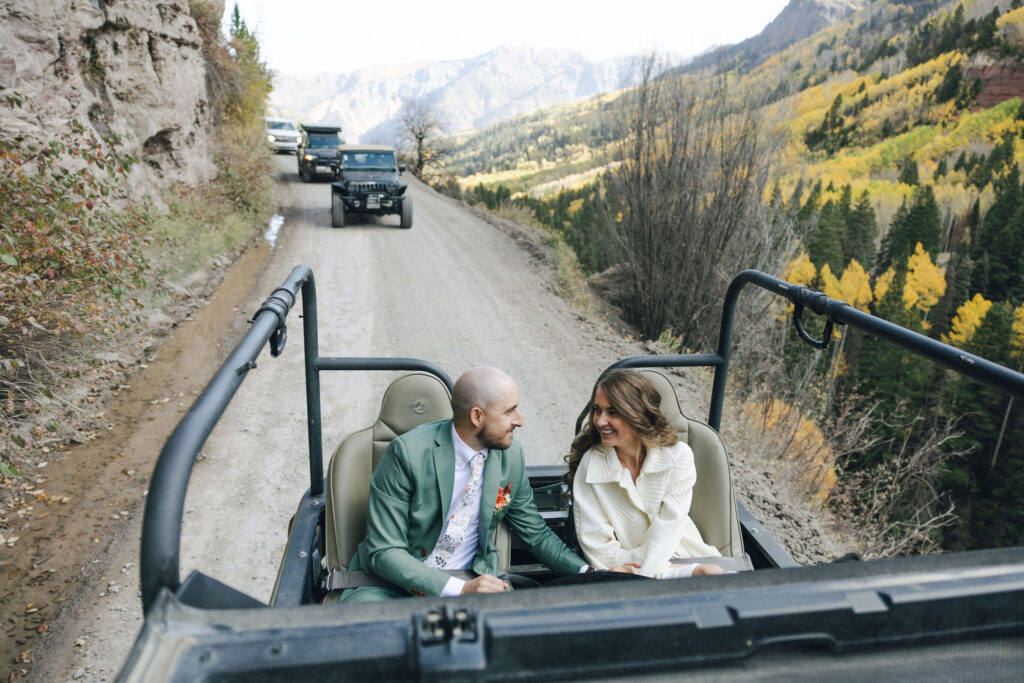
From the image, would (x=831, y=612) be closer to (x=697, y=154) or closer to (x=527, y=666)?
(x=527, y=666)

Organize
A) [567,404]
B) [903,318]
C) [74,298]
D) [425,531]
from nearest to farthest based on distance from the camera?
[425,531] < [74,298] < [567,404] < [903,318]

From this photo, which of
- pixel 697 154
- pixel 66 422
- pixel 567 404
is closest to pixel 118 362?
pixel 66 422

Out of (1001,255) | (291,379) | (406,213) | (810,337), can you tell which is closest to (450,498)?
(810,337)

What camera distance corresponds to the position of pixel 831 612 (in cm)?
113

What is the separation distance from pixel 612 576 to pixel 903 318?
39.6 m

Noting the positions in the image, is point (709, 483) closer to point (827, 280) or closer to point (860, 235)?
point (827, 280)

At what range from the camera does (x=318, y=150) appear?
69.4 ft

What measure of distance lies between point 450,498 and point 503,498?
253 millimetres

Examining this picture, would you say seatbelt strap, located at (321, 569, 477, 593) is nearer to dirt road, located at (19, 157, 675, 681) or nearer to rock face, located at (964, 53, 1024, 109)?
dirt road, located at (19, 157, 675, 681)

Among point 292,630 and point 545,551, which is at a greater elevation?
point 292,630

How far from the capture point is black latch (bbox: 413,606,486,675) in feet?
3.27

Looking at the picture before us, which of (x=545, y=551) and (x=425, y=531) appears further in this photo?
(x=545, y=551)

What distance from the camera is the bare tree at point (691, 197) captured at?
11.1 meters

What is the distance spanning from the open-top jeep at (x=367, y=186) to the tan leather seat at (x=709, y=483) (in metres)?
13.2
